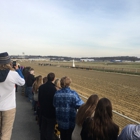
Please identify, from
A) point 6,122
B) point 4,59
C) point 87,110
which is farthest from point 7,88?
point 87,110

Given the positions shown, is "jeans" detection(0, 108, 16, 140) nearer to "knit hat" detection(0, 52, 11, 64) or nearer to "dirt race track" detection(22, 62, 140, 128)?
"knit hat" detection(0, 52, 11, 64)

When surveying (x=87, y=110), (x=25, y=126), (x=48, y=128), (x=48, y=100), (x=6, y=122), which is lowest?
(x=25, y=126)

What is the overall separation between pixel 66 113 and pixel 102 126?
1268mm

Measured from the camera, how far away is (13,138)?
4.46m

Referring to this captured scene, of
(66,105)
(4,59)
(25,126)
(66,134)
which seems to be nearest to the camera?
(4,59)

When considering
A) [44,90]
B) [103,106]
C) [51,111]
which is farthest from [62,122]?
[103,106]

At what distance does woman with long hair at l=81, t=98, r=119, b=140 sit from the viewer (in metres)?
2.36

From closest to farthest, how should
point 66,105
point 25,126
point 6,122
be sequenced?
point 6,122 → point 66,105 → point 25,126

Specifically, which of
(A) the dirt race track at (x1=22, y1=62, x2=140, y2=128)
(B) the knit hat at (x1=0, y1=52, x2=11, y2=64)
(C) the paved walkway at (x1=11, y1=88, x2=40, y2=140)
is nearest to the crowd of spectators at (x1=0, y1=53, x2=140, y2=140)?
(B) the knit hat at (x1=0, y1=52, x2=11, y2=64)

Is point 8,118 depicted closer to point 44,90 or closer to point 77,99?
point 44,90

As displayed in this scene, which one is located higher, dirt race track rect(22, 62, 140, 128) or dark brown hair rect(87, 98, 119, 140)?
dark brown hair rect(87, 98, 119, 140)

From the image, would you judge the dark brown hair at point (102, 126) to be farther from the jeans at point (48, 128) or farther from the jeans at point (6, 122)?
the jeans at point (48, 128)

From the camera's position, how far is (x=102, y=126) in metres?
2.37

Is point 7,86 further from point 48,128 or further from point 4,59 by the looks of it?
point 48,128
